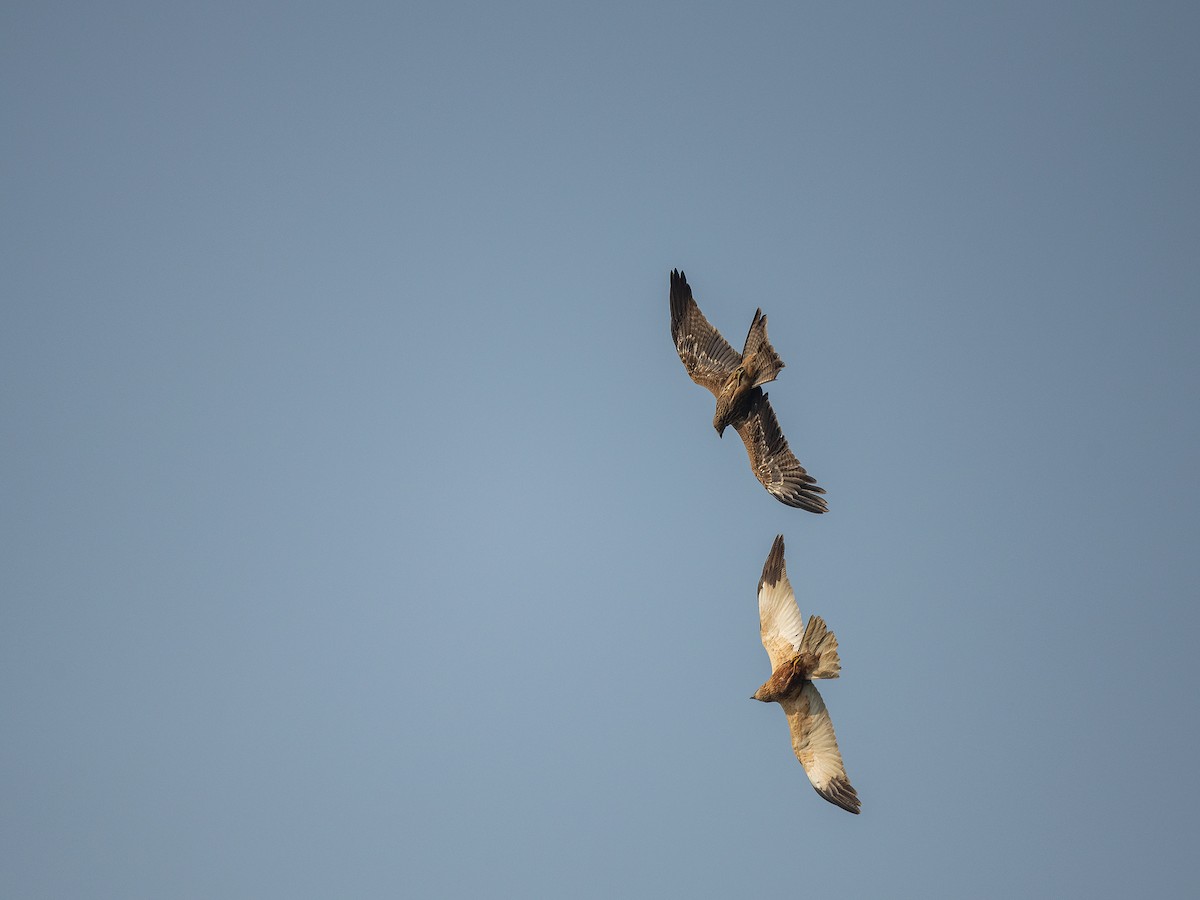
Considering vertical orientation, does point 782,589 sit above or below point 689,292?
below

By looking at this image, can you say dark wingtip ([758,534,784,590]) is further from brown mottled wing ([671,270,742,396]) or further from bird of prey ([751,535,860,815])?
brown mottled wing ([671,270,742,396])

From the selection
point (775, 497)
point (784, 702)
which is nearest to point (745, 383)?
point (775, 497)

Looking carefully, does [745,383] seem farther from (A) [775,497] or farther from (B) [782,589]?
(B) [782,589]

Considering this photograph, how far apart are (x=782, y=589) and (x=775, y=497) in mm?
1974

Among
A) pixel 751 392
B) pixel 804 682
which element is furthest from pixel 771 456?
pixel 804 682

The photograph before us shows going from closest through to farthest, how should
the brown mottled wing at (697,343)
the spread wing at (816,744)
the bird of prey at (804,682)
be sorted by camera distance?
the bird of prey at (804,682) < the spread wing at (816,744) < the brown mottled wing at (697,343)

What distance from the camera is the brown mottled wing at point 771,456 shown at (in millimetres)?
24391

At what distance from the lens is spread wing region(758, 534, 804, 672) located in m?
24.5

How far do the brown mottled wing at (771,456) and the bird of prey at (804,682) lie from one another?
2159mm

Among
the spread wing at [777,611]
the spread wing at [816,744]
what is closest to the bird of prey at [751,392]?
the spread wing at [777,611]

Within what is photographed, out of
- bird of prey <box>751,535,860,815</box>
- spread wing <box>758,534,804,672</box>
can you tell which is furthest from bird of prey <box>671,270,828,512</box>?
bird of prey <box>751,535,860,815</box>

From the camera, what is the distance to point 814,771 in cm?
2430

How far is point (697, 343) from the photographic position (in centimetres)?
2706

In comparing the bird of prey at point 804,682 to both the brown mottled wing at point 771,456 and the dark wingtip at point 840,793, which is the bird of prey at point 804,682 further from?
the brown mottled wing at point 771,456
